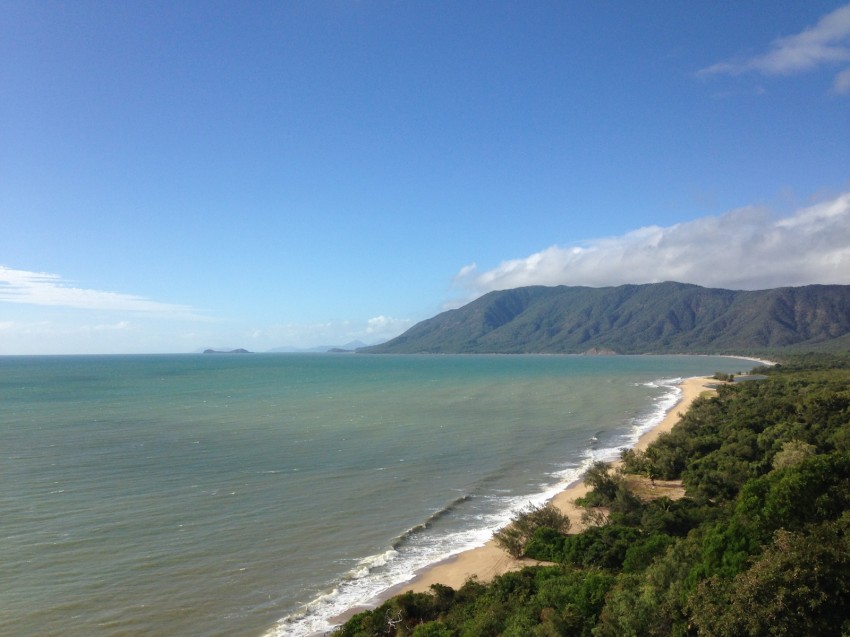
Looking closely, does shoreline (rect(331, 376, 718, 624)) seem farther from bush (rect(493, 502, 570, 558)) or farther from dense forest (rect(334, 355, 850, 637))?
dense forest (rect(334, 355, 850, 637))

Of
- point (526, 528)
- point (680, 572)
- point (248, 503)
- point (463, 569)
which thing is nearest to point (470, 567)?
point (463, 569)

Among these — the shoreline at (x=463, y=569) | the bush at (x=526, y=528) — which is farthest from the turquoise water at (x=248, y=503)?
the bush at (x=526, y=528)

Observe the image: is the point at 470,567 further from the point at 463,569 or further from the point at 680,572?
the point at 680,572

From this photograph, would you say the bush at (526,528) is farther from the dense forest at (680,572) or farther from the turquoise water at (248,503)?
the turquoise water at (248,503)

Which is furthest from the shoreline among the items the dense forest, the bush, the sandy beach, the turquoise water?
the dense forest

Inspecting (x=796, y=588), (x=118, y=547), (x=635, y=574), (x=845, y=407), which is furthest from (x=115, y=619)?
(x=845, y=407)

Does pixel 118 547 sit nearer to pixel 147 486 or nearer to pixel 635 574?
pixel 147 486

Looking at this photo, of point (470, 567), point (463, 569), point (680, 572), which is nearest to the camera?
point (680, 572)
